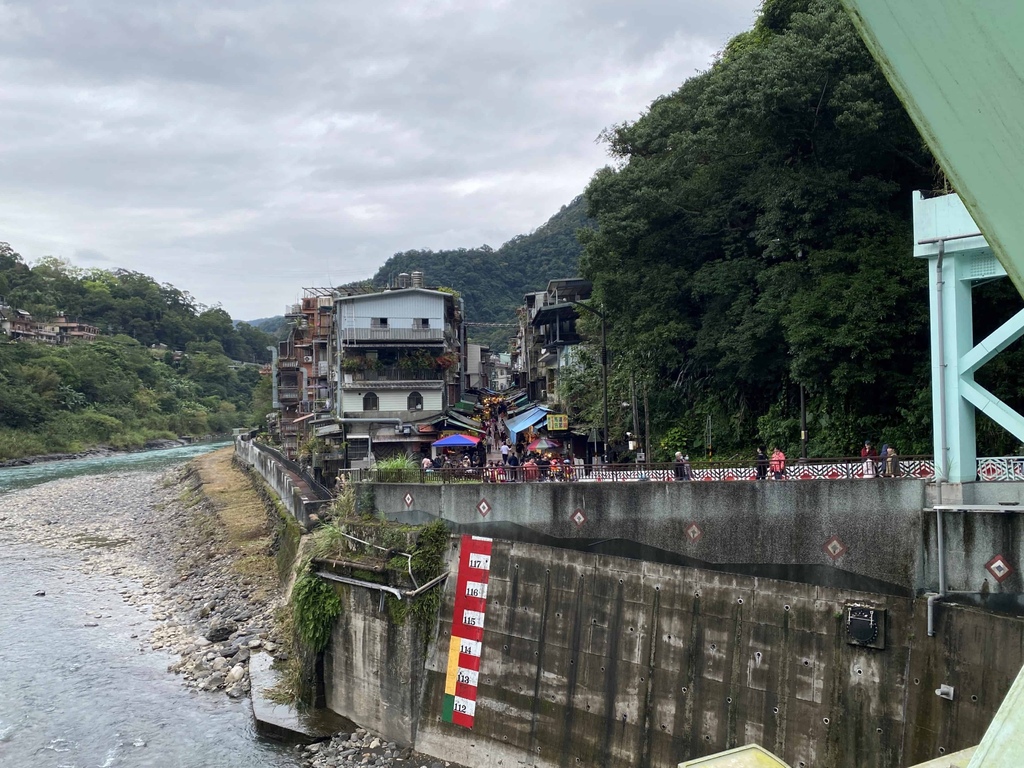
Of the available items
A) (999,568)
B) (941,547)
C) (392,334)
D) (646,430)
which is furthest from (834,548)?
(392,334)

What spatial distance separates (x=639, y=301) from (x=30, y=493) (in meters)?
54.0

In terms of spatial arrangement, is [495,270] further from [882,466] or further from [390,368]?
[882,466]

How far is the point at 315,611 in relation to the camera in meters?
19.9

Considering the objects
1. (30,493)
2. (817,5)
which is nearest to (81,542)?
(30,493)

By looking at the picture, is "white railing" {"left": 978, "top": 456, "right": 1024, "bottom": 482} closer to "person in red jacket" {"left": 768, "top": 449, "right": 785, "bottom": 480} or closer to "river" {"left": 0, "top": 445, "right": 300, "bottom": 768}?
"person in red jacket" {"left": 768, "top": 449, "right": 785, "bottom": 480}

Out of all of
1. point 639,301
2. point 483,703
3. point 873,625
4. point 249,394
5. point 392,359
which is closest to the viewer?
point 873,625

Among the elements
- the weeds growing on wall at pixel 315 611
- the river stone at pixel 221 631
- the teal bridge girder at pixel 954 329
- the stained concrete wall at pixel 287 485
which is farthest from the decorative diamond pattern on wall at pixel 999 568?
the river stone at pixel 221 631

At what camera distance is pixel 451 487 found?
19453 mm

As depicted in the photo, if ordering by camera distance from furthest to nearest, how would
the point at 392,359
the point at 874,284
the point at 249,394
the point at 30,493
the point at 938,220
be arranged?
the point at 249,394
the point at 30,493
the point at 392,359
the point at 874,284
the point at 938,220

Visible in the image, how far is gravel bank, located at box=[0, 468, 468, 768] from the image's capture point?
851 inches

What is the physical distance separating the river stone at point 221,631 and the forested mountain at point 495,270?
112m

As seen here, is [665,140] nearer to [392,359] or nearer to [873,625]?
[873,625]

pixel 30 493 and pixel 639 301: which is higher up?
pixel 639 301

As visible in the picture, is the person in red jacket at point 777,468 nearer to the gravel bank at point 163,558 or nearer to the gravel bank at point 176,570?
the gravel bank at point 176,570
